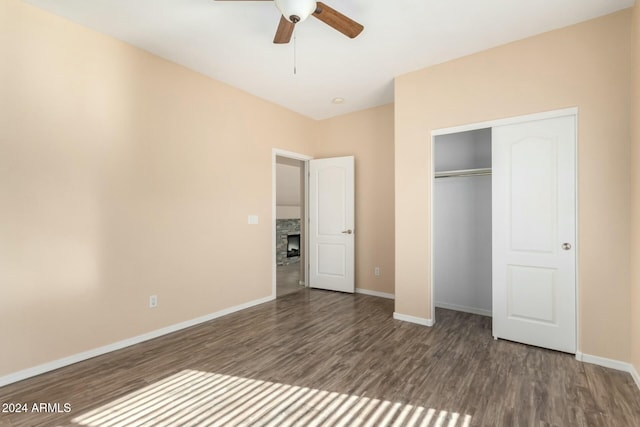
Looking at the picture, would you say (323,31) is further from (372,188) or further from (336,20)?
(372,188)

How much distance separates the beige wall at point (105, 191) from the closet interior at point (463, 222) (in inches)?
102

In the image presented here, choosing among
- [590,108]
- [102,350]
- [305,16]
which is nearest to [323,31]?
[305,16]

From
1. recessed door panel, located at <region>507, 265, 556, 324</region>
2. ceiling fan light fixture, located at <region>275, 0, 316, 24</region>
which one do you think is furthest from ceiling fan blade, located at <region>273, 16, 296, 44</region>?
recessed door panel, located at <region>507, 265, 556, 324</region>

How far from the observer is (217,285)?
372 centimetres

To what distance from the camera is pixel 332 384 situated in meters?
2.23

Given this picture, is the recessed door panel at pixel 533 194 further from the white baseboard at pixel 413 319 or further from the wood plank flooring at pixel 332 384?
the white baseboard at pixel 413 319

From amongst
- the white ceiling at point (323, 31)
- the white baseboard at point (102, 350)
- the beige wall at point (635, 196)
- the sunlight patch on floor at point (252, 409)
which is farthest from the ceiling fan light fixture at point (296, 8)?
the white baseboard at point (102, 350)

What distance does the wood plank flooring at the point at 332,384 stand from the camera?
6.15 feet

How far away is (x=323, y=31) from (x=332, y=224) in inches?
113

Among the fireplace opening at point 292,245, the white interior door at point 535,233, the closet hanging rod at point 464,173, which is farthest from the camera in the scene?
the fireplace opening at point 292,245

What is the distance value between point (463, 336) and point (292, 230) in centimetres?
560

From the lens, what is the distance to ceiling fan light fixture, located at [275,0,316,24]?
191 cm

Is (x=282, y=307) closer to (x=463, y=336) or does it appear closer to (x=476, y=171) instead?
(x=463, y=336)

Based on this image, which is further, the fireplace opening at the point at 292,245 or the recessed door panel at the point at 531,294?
the fireplace opening at the point at 292,245
